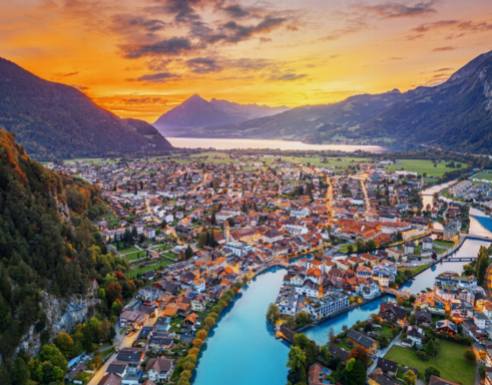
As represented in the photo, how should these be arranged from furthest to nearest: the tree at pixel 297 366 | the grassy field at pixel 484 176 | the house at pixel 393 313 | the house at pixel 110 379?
the grassy field at pixel 484 176 → the house at pixel 393 313 → the tree at pixel 297 366 → the house at pixel 110 379

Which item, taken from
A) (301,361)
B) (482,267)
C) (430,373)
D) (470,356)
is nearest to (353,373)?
(301,361)

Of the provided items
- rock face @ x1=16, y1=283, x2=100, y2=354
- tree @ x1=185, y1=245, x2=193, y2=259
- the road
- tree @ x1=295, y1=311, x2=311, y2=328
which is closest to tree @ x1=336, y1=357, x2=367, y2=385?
tree @ x1=295, y1=311, x2=311, y2=328

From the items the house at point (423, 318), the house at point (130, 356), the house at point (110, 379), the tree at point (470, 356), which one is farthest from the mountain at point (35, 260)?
the tree at point (470, 356)

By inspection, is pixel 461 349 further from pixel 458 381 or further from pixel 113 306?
pixel 113 306

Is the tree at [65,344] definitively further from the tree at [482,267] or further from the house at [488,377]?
the tree at [482,267]

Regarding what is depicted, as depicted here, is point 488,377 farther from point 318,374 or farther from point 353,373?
point 318,374

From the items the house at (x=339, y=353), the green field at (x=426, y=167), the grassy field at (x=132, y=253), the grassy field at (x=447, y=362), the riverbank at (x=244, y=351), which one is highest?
the green field at (x=426, y=167)

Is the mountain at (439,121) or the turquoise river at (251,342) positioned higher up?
the mountain at (439,121)

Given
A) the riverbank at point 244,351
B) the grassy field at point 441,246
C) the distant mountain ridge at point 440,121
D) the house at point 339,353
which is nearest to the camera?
the house at point 339,353
